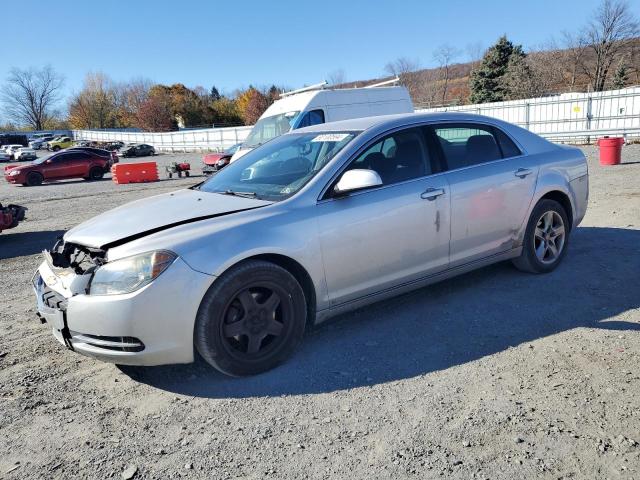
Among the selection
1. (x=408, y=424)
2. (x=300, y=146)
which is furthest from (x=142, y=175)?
(x=408, y=424)

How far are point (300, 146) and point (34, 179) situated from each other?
23.7 m

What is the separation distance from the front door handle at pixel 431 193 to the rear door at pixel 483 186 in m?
0.15

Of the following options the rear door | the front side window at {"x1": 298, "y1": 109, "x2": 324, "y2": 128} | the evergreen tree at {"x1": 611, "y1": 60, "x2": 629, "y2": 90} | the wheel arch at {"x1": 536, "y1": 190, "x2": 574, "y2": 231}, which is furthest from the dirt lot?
the evergreen tree at {"x1": 611, "y1": 60, "x2": 629, "y2": 90}

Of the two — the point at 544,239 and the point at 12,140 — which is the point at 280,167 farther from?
the point at 12,140

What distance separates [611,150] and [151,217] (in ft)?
47.5

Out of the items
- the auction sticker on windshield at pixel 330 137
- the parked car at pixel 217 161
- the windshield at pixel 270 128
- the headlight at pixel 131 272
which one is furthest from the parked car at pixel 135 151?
the headlight at pixel 131 272

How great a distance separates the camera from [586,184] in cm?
546

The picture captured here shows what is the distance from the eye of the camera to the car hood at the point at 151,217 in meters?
3.39

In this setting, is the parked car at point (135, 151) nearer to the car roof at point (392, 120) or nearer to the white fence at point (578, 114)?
the white fence at point (578, 114)

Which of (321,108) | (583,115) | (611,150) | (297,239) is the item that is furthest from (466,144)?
(583,115)

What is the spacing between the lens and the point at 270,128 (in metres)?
13.7

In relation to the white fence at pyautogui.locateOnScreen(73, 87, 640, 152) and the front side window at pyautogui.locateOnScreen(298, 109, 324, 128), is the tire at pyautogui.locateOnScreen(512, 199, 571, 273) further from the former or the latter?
the white fence at pyautogui.locateOnScreen(73, 87, 640, 152)

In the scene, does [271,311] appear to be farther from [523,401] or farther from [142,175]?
[142,175]

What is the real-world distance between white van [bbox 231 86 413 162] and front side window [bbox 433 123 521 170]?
8.27 m
